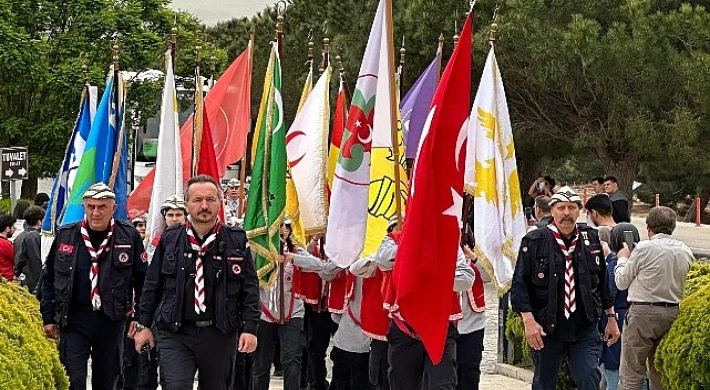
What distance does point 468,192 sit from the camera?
37.8ft

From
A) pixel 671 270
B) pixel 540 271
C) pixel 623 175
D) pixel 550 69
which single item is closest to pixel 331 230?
pixel 540 271

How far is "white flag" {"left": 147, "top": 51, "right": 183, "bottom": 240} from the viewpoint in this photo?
12672 mm

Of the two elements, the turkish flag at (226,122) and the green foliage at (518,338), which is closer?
the green foliage at (518,338)

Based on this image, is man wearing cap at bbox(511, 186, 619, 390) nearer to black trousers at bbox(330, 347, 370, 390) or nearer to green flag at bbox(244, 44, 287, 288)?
black trousers at bbox(330, 347, 370, 390)


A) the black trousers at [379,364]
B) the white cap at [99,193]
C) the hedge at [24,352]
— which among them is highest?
the white cap at [99,193]

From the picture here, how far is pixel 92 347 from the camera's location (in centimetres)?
943

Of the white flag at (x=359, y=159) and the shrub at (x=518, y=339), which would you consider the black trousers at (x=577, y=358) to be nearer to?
the white flag at (x=359, y=159)

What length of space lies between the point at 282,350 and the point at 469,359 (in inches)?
76.4

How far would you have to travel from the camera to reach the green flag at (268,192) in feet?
37.9

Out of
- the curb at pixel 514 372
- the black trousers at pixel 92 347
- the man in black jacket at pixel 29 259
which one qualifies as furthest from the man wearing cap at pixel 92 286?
the curb at pixel 514 372

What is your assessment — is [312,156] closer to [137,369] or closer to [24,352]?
[137,369]

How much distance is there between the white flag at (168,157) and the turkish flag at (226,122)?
100cm

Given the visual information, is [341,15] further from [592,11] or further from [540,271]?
[540,271]

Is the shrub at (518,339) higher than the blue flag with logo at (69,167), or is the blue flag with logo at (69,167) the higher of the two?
the blue flag with logo at (69,167)
